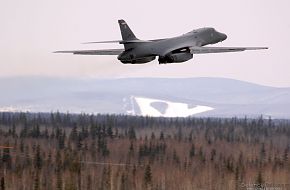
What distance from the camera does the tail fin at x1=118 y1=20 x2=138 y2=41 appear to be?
355ft

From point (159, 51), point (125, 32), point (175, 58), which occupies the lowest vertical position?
point (175, 58)

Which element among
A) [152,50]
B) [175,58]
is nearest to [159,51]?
[152,50]

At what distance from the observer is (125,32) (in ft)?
357

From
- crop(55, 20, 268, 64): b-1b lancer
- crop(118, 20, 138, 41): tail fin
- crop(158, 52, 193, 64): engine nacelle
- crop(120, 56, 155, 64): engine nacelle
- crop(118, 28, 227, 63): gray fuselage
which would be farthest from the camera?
crop(118, 20, 138, 41): tail fin

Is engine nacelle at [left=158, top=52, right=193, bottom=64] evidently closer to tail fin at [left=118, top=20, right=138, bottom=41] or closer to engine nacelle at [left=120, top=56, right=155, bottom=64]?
engine nacelle at [left=120, top=56, right=155, bottom=64]

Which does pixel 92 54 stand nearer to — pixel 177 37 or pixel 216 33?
pixel 177 37

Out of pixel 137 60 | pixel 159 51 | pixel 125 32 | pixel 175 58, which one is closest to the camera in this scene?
pixel 175 58

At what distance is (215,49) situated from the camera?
10119 centimetres

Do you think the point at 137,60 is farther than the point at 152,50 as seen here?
Yes

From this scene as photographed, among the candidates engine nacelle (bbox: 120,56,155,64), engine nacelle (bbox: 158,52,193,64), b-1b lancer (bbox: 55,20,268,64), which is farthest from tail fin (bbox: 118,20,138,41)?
engine nacelle (bbox: 158,52,193,64)

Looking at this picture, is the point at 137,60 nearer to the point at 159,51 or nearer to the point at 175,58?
the point at 159,51

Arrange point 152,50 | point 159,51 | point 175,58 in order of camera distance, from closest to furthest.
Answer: point 175,58 < point 159,51 < point 152,50

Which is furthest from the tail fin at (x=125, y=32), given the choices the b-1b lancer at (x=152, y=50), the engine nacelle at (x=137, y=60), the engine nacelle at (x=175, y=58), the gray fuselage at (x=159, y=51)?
the engine nacelle at (x=175, y=58)

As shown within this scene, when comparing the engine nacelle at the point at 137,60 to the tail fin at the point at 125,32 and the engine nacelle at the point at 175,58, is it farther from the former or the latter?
the tail fin at the point at 125,32
